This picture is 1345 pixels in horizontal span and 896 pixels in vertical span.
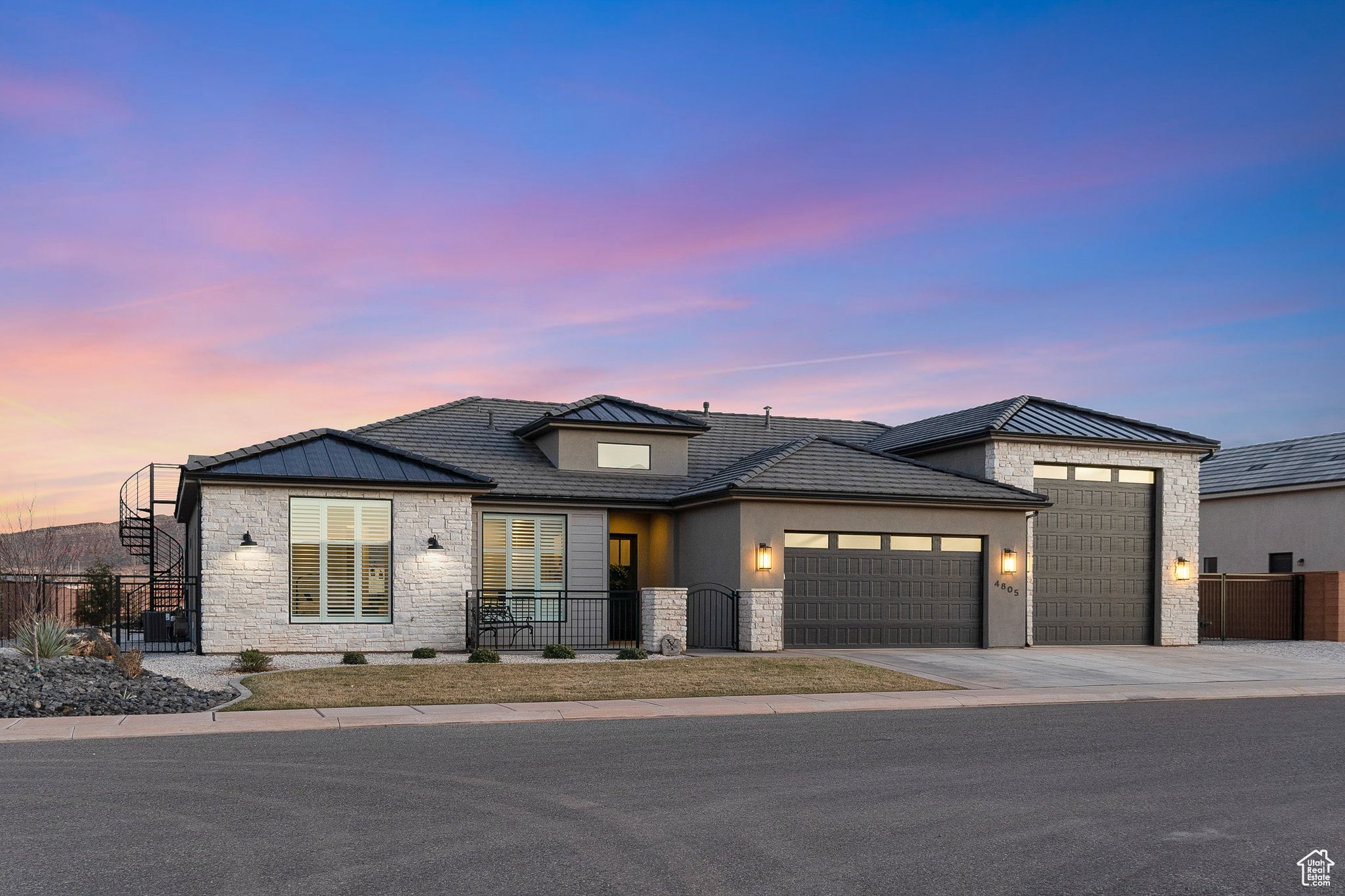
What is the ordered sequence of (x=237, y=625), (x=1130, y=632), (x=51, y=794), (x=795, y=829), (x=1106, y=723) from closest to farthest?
1. (x=795, y=829)
2. (x=51, y=794)
3. (x=1106, y=723)
4. (x=237, y=625)
5. (x=1130, y=632)

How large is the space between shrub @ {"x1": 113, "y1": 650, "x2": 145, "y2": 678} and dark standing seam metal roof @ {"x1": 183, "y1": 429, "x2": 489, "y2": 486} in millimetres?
4940

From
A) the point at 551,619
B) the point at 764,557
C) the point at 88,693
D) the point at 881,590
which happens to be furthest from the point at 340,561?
the point at 881,590

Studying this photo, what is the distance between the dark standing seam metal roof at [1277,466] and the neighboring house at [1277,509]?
0.10 feet

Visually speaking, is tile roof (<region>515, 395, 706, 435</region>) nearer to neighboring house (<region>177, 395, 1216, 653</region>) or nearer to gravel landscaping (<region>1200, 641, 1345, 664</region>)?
neighboring house (<region>177, 395, 1216, 653</region>)

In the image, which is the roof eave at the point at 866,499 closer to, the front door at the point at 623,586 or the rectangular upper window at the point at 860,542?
the rectangular upper window at the point at 860,542

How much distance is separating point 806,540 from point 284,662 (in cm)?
1072

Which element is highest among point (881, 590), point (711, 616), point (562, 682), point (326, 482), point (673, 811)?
point (326, 482)

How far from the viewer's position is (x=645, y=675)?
59.1 feet

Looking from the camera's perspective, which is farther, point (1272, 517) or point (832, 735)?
point (1272, 517)

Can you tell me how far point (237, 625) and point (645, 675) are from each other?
28.0 ft

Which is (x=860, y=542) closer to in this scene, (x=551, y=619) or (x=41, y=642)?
(x=551, y=619)

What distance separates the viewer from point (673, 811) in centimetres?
857

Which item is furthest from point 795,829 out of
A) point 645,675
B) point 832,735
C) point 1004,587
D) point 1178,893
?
point 1004,587

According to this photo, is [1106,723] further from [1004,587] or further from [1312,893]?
[1004,587]
